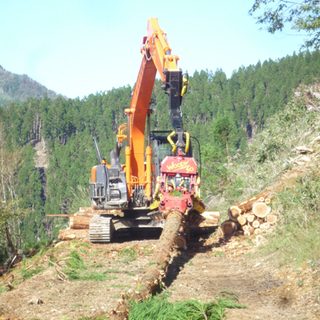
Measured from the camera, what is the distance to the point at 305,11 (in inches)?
508

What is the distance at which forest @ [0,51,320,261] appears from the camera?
82688mm

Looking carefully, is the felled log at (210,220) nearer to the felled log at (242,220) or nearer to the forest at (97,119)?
the felled log at (242,220)

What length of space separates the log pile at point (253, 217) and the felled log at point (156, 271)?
7.72ft

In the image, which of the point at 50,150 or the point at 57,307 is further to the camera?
the point at 50,150

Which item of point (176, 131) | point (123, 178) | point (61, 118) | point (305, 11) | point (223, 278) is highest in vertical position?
point (61, 118)

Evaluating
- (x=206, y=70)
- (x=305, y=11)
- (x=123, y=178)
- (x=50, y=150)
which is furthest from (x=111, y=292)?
(x=206, y=70)

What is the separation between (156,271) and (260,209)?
Answer: 4449mm

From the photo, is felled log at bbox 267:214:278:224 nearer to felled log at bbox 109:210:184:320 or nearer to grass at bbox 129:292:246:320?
felled log at bbox 109:210:184:320

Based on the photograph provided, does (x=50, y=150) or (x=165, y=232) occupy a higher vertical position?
(x=50, y=150)

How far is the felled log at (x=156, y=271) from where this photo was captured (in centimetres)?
493

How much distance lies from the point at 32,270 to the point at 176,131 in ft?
13.1

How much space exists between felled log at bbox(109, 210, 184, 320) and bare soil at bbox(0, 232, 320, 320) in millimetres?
347

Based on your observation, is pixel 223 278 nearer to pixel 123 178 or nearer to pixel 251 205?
pixel 251 205

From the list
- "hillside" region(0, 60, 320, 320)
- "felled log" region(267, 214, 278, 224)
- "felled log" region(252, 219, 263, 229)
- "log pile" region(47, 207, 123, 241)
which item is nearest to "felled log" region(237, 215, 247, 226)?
"felled log" region(252, 219, 263, 229)
